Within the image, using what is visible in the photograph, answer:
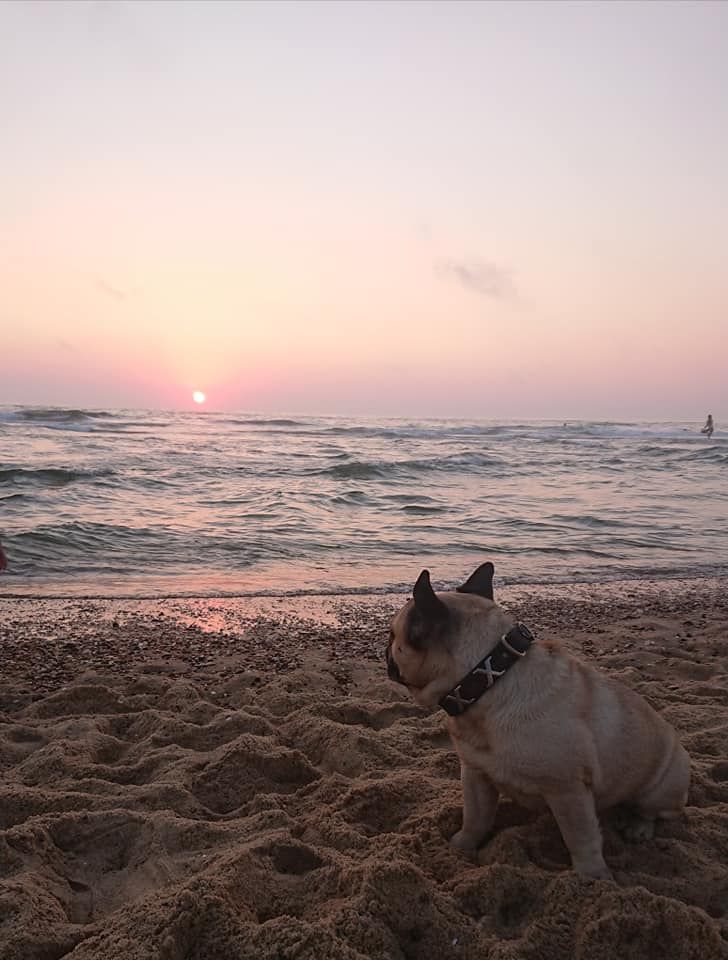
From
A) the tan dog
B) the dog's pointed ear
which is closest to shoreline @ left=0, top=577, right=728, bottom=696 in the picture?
the tan dog

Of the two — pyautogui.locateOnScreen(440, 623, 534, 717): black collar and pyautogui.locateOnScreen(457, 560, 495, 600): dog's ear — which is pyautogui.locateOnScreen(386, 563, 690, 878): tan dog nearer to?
pyautogui.locateOnScreen(440, 623, 534, 717): black collar

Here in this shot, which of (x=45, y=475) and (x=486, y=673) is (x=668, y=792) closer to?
(x=486, y=673)

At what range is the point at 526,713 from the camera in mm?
3039

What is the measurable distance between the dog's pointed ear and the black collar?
28cm

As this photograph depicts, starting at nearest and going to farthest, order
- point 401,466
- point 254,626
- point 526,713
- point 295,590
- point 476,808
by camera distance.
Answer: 1. point 526,713
2. point 476,808
3. point 254,626
4. point 295,590
5. point 401,466

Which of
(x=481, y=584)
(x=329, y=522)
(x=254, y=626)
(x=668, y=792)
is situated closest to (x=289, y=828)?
(x=481, y=584)

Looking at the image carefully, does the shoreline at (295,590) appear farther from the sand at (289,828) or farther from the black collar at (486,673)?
the black collar at (486,673)

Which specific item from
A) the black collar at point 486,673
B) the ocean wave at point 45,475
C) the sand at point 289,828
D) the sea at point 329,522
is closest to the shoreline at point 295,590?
the sea at point 329,522

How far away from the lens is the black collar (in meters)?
3.03

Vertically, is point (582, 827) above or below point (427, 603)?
below

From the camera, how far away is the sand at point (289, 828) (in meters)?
2.68

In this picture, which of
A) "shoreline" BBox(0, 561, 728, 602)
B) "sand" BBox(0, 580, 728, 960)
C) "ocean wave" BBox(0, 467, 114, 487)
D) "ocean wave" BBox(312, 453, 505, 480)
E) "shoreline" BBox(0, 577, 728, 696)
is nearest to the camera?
"sand" BBox(0, 580, 728, 960)

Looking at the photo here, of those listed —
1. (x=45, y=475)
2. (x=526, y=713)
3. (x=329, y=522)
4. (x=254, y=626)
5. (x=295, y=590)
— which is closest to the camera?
(x=526, y=713)

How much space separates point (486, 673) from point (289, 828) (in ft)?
4.69
